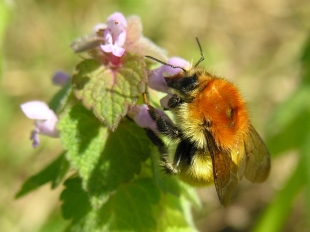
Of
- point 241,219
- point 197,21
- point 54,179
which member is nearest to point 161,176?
point 54,179

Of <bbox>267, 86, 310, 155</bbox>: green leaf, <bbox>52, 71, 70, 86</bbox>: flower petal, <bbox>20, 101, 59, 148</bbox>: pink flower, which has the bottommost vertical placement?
<bbox>267, 86, 310, 155</bbox>: green leaf

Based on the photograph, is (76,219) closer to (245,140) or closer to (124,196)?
(124,196)

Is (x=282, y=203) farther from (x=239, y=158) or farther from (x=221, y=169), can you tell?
(x=221, y=169)

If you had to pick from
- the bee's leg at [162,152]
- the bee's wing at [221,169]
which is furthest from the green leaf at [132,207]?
the bee's wing at [221,169]

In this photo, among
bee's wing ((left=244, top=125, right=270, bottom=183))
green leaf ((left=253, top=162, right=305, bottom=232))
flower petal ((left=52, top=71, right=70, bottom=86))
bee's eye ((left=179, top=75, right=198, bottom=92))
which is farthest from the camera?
green leaf ((left=253, top=162, right=305, bottom=232))

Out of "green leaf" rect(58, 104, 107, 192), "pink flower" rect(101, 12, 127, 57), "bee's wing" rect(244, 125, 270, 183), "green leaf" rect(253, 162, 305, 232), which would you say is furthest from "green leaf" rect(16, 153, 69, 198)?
"green leaf" rect(253, 162, 305, 232)

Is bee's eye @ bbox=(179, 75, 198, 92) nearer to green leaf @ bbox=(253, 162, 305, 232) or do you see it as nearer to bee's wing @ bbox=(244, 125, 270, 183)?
bee's wing @ bbox=(244, 125, 270, 183)
